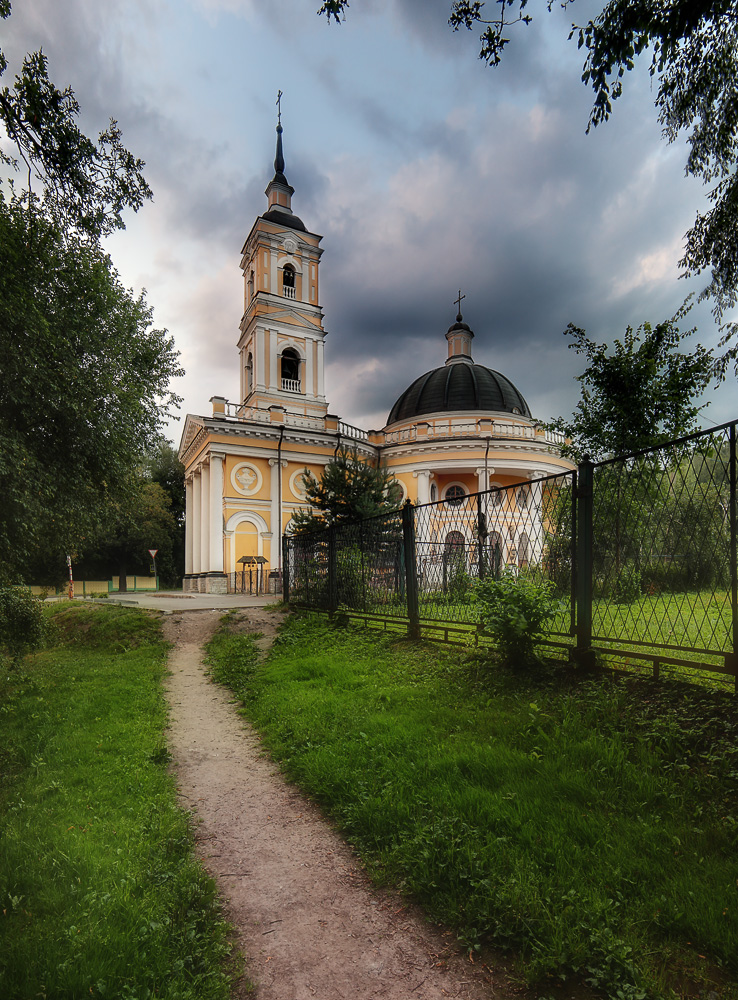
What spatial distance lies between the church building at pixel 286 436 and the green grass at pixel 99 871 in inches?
800

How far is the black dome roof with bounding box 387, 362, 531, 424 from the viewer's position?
34.6m

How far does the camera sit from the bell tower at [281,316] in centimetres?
3041

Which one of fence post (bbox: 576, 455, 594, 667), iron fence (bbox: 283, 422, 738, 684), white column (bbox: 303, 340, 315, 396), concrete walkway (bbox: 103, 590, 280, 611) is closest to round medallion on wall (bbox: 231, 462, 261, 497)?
white column (bbox: 303, 340, 315, 396)

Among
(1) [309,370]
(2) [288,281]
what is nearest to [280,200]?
(2) [288,281]

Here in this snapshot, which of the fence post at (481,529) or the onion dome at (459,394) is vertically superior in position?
the onion dome at (459,394)

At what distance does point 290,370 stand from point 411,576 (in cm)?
2700

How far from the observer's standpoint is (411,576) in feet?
25.0

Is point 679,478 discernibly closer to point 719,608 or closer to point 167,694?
point 719,608

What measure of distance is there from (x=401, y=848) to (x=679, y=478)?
320 centimetres

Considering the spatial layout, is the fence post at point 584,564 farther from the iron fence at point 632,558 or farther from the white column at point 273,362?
the white column at point 273,362

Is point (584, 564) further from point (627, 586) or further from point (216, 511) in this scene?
point (216, 511)

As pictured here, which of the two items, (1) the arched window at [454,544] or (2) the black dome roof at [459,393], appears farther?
(2) the black dome roof at [459,393]

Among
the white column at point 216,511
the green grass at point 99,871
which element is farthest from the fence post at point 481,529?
the white column at point 216,511

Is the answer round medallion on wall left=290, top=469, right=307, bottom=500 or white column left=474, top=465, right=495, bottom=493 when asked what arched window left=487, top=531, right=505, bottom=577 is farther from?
white column left=474, top=465, right=495, bottom=493
